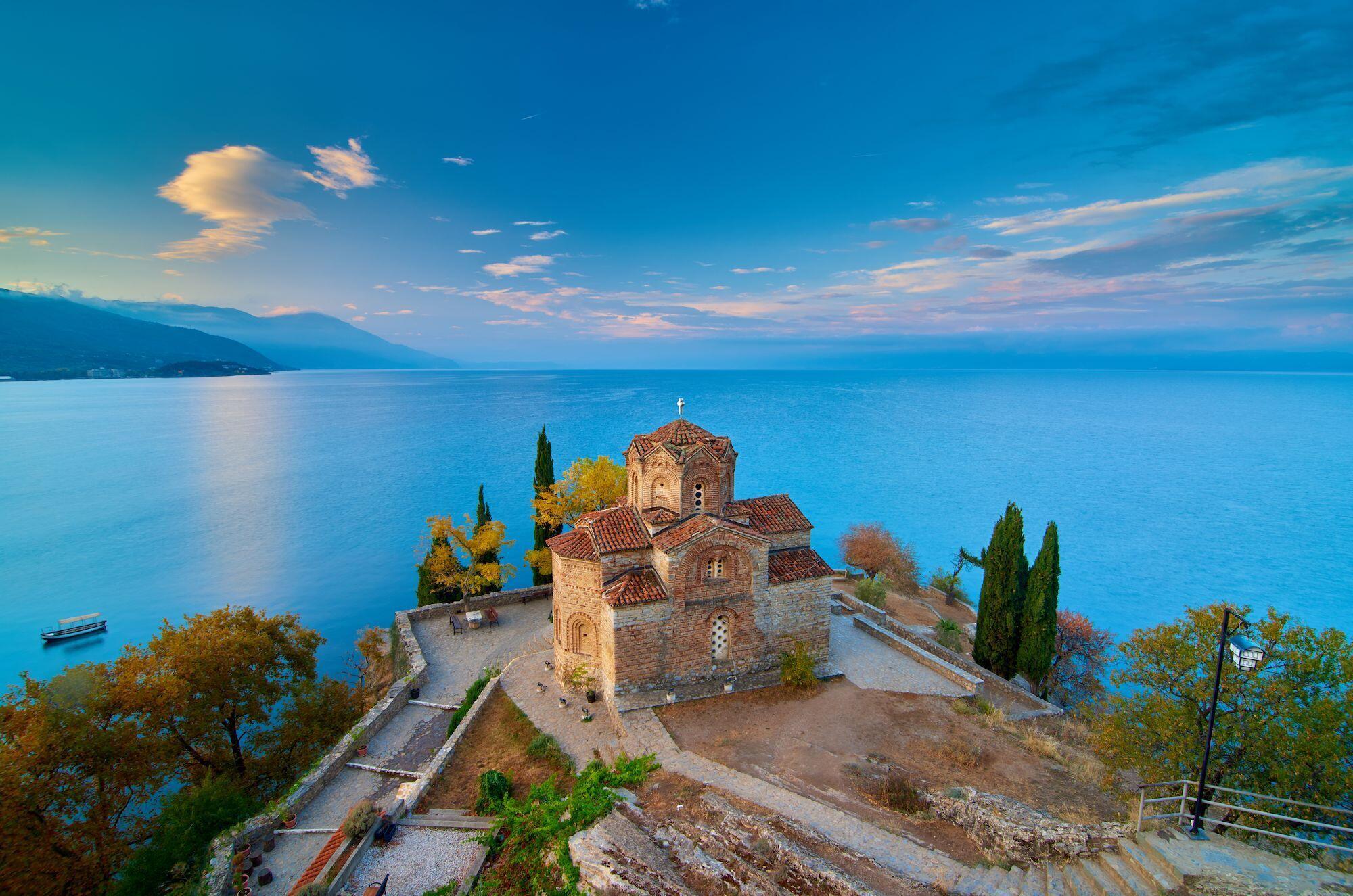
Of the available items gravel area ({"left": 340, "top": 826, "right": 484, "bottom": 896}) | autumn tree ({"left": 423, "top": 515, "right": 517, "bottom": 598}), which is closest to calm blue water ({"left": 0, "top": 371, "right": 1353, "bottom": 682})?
autumn tree ({"left": 423, "top": 515, "right": 517, "bottom": 598})

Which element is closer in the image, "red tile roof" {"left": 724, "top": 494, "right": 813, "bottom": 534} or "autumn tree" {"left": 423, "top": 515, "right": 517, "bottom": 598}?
"red tile roof" {"left": 724, "top": 494, "right": 813, "bottom": 534}

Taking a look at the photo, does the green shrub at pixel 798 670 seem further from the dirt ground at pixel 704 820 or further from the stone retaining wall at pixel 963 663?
the stone retaining wall at pixel 963 663

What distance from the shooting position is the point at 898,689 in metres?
18.6

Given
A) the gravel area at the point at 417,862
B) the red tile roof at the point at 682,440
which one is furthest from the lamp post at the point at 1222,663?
the gravel area at the point at 417,862

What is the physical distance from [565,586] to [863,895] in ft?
39.6

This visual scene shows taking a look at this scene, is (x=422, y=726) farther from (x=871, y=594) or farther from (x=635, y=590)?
(x=871, y=594)

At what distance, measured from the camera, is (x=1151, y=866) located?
9219mm

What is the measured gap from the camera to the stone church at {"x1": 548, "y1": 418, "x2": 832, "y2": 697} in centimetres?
1745

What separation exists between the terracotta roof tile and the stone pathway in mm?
7832

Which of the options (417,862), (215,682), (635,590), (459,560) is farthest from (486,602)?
(417,862)

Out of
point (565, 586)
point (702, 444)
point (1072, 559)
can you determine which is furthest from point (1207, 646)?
point (1072, 559)

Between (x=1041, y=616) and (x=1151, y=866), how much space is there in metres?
15.0

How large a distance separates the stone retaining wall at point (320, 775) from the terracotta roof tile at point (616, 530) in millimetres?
8961

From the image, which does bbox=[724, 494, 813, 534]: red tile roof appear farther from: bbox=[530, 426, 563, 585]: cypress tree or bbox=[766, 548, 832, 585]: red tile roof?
bbox=[530, 426, 563, 585]: cypress tree
